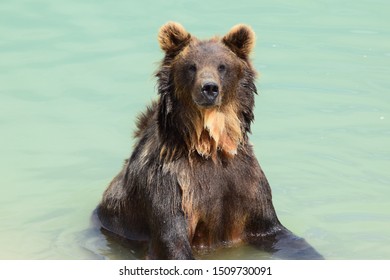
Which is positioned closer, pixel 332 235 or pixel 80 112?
pixel 332 235

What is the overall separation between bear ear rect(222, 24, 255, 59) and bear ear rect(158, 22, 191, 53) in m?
0.37

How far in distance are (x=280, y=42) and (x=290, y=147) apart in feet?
13.3

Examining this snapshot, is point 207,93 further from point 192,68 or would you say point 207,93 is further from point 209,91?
point 192,68

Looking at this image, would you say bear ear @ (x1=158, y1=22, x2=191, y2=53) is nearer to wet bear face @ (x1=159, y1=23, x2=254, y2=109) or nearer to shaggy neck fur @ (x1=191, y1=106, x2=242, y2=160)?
wet bear face @ (x1=159, y1=23, x2=254, y2=109)

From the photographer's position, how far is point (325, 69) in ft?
52.2

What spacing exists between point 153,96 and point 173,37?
4.60m

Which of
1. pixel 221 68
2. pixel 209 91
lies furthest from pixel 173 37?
pixel 209 91

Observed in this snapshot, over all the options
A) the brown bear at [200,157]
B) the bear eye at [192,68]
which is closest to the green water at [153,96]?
the brown bear at [200,157]

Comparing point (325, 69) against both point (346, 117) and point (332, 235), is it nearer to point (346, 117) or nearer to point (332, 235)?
point (346, 117)

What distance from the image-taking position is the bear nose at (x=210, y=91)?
10.2 metres

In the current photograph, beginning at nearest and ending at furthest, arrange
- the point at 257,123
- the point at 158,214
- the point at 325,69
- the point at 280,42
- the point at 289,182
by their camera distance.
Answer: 1. the point at 158,214
2. the point at 289,182
3. the point at 257,123
4. the point at 325,69
5. the point at 280,42

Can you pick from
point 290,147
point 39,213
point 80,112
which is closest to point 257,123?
point 290,147

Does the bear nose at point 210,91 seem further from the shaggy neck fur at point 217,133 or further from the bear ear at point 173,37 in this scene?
the bear ear at point 173,37

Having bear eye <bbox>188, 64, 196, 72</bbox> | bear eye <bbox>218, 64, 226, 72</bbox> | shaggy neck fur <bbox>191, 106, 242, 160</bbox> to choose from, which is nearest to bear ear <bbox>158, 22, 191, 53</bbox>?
bear eye <bbox>188, 64, 196, 72</bbox>
